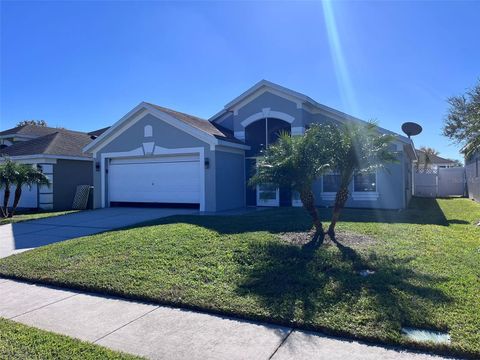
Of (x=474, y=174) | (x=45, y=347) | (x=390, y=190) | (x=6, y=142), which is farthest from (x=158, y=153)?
(x=474, y=174)

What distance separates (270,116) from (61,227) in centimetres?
948

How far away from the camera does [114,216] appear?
591 inches

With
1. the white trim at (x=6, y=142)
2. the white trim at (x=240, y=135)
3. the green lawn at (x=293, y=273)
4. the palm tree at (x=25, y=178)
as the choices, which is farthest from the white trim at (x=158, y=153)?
the white trim at (x=6, y=142)

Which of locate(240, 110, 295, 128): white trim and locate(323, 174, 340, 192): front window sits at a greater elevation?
locate(240, 110, 295, 128): white trim

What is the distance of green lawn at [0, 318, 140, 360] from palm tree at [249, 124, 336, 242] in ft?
18.1

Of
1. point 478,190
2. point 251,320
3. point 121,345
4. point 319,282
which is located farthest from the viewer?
point 478,190

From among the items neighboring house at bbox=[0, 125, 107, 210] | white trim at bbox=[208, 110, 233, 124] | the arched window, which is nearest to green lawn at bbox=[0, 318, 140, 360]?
the arched window

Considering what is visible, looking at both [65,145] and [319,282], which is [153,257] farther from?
[65,145]

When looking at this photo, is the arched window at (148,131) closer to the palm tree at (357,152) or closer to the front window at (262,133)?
the front window at (262,133)

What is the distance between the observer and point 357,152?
8703mm

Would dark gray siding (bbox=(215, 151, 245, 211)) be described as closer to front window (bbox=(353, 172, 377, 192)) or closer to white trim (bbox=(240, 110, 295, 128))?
white trim (bbox=(240, 110, 295, 128))

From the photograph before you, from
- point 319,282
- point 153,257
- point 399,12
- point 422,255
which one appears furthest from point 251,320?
point 399,12

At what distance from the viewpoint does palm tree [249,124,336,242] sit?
29.0ft

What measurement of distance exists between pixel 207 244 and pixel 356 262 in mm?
3146
